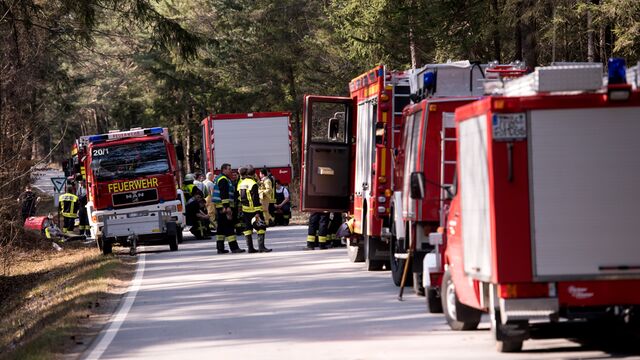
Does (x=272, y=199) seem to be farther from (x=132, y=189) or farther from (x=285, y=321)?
(x=285, y=321)

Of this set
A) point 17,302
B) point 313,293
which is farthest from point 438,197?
point 17,302

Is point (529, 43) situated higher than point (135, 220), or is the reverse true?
point (529, 43)

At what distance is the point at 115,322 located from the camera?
15.1 meters

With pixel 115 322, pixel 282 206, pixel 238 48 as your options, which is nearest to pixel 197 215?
pixel 282 206

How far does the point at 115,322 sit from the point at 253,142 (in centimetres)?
2688

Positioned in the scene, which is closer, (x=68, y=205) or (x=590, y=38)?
(x=590, y=38)

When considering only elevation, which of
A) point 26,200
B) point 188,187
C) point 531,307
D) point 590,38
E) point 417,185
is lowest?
point 531,307

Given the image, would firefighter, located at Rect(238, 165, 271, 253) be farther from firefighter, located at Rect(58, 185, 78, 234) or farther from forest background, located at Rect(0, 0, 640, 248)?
firefighter, located at Rect(58, 185, 78, 234)

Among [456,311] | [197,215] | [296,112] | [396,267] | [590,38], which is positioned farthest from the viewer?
[296,112]

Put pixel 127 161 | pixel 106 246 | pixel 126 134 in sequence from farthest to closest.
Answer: pixel 126 134
pixel 127 161
pixel 106 246

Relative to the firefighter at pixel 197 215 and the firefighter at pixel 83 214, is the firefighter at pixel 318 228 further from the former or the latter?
the firefighter at pixel 83 214

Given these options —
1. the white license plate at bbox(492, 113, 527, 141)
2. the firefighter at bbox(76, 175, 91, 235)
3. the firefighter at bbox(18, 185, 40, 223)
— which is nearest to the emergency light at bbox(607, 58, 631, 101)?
the white license plate at bbox(492, 113, 527, 141)

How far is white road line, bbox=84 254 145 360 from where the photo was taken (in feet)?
41.4

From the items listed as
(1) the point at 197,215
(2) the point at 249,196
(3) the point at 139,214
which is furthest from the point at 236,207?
(1) the point at 197,215
